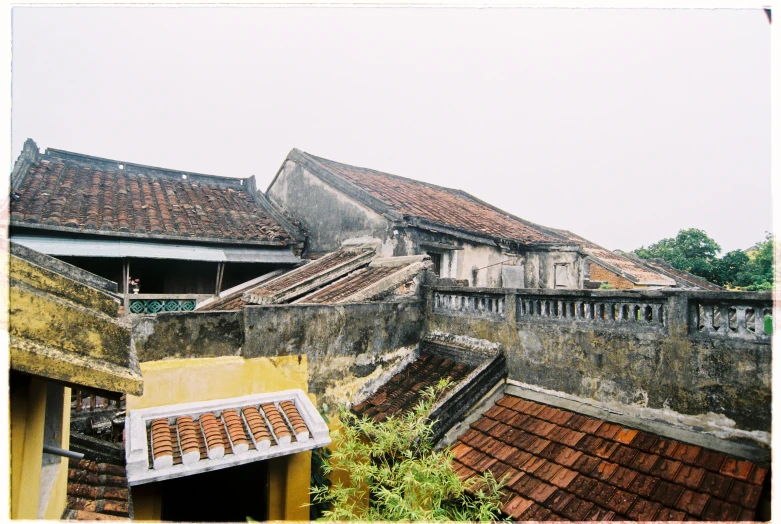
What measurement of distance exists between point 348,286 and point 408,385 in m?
Answer: 1.84

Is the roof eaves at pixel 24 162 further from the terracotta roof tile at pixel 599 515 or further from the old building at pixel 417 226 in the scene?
the terracotta roof tile at pixel 599 515

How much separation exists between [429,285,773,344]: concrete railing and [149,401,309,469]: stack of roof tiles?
9.07 feet

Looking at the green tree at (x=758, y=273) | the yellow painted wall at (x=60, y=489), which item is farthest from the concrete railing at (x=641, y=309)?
the green tree at (x=758, y=273)

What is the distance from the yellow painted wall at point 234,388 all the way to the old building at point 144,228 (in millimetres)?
4313

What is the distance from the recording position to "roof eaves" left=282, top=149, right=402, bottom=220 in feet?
27.8

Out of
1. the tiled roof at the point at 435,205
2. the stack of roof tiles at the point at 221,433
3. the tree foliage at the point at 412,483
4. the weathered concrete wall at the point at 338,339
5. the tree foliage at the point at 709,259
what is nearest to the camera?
the stack of roof tiles at the point at 221,433

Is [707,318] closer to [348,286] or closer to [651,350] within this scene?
[651,350]

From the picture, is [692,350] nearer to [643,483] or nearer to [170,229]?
[643,483]

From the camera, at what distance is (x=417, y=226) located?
8.47 m

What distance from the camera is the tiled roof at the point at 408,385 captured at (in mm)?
5177

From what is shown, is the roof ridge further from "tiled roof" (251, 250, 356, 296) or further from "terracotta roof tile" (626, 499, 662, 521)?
"terracotta roof tile" (626, 499, 662, 521)

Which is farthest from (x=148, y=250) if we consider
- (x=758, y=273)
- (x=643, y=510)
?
(x=758, y=273)

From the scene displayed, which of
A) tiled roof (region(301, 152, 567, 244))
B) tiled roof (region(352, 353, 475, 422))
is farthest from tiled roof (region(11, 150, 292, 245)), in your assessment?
tiled roof (region(352, 353, 475, 422))

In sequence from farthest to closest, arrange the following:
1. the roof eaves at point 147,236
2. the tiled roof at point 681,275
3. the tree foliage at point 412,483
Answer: the tiled roof at point 681,275 → the roof eaves at point 147,236 → the tree foliage at point 412,483
